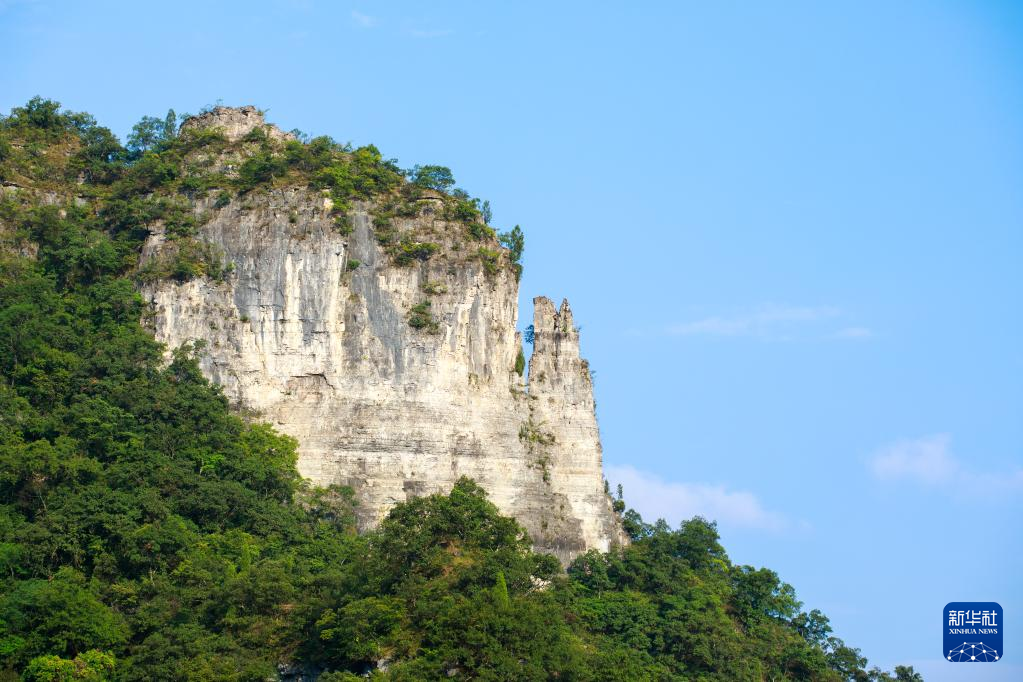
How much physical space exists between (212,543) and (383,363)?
863 centimetres

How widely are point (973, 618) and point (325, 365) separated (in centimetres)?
2056

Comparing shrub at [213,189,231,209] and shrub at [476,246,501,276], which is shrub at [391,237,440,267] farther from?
shrub at [213,189,231,209]

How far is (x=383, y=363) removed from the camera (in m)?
56.6

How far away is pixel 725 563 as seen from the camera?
57969 millimetres

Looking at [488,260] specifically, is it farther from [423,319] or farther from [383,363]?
[383,363]

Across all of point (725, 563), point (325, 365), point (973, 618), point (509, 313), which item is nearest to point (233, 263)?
point (325, 365)

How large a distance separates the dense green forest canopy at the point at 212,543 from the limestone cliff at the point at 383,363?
906 millimetres

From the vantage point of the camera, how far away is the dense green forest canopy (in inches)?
1799

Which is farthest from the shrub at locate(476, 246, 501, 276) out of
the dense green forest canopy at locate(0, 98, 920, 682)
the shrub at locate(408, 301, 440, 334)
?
the dense green forest canopy at locate(0, 98, 920, 682)

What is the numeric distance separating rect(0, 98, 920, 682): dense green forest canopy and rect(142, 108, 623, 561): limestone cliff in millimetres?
906

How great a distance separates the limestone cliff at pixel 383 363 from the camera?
55688 millimetres

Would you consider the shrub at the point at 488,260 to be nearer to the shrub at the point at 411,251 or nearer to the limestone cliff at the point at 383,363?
the limestone cliff at the point at 383,363

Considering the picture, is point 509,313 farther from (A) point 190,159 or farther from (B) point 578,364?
(A) point 190,159

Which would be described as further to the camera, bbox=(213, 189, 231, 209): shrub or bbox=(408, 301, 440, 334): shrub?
bbox=(213, 189, 231, 209): shrub
